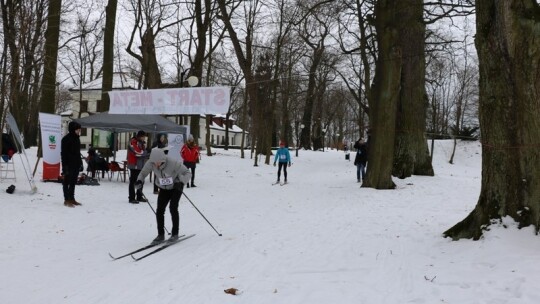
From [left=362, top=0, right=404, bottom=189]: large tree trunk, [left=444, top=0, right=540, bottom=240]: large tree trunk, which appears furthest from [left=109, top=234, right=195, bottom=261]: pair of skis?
[left=362, top=0, right=404, bottom=189]: large tree trunk

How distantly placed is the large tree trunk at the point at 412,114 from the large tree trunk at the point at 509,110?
38.8ft

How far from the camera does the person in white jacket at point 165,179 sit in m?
6.91

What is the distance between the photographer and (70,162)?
10.1 m

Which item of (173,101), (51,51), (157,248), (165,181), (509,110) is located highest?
(51,51)

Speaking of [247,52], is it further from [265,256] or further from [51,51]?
[265,256]

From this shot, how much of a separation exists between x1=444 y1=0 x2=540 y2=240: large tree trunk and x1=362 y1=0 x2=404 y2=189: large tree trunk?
25.8 ft

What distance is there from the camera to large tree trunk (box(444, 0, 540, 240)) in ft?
17.6

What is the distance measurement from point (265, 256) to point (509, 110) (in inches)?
144

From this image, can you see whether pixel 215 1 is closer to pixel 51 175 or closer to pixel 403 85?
pixel 403 85

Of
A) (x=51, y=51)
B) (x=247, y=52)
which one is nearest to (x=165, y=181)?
(x=51, y=51)

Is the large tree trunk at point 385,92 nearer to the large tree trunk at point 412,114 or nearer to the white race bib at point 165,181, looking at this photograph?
the large tree trunk at point 412,114

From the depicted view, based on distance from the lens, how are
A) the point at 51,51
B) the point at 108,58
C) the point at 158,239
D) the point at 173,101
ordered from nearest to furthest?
1. the point at 158,239
2. the point at 173,101
3. the point at 51,51
4. the point at 108,58

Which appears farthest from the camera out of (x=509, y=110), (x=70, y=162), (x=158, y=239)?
(x=70, y=162)

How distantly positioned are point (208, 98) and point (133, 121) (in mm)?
3581
